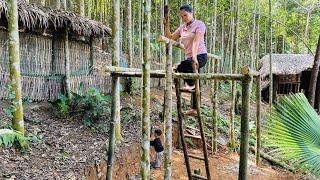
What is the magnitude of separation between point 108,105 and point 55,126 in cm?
215

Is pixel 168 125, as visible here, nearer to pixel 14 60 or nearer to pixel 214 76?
pixel 214 76

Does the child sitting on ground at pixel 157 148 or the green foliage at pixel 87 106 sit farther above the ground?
the green foliage at pixel 87 106

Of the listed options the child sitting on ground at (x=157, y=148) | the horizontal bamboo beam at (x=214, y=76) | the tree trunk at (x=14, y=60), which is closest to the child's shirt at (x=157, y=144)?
the child sitting on ground at (x=157, y=148)

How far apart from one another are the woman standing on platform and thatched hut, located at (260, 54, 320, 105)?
14761mm

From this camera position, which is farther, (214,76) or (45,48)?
(45,48)

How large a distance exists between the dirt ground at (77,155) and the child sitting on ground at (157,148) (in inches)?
6.4

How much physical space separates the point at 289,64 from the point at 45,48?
13359 mm

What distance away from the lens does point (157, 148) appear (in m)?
8.41

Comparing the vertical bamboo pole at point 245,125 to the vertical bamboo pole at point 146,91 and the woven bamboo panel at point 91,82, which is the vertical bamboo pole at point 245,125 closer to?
the vertical bamboo pole at point 146,91

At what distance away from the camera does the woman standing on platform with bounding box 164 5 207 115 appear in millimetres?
5352

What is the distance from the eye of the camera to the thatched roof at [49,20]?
9.05m

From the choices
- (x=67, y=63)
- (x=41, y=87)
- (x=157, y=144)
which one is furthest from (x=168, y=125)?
(x=67, y=63)

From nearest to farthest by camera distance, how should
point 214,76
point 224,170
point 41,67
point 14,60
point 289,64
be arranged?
point 214,76 < point 14,60 < point 224,170 < point 41,67 < point 289,64

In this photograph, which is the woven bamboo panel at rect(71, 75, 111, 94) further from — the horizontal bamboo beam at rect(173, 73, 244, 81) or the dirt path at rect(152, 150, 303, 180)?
the horizontal bamboo beam at rect(173, 73, 244, 81)
